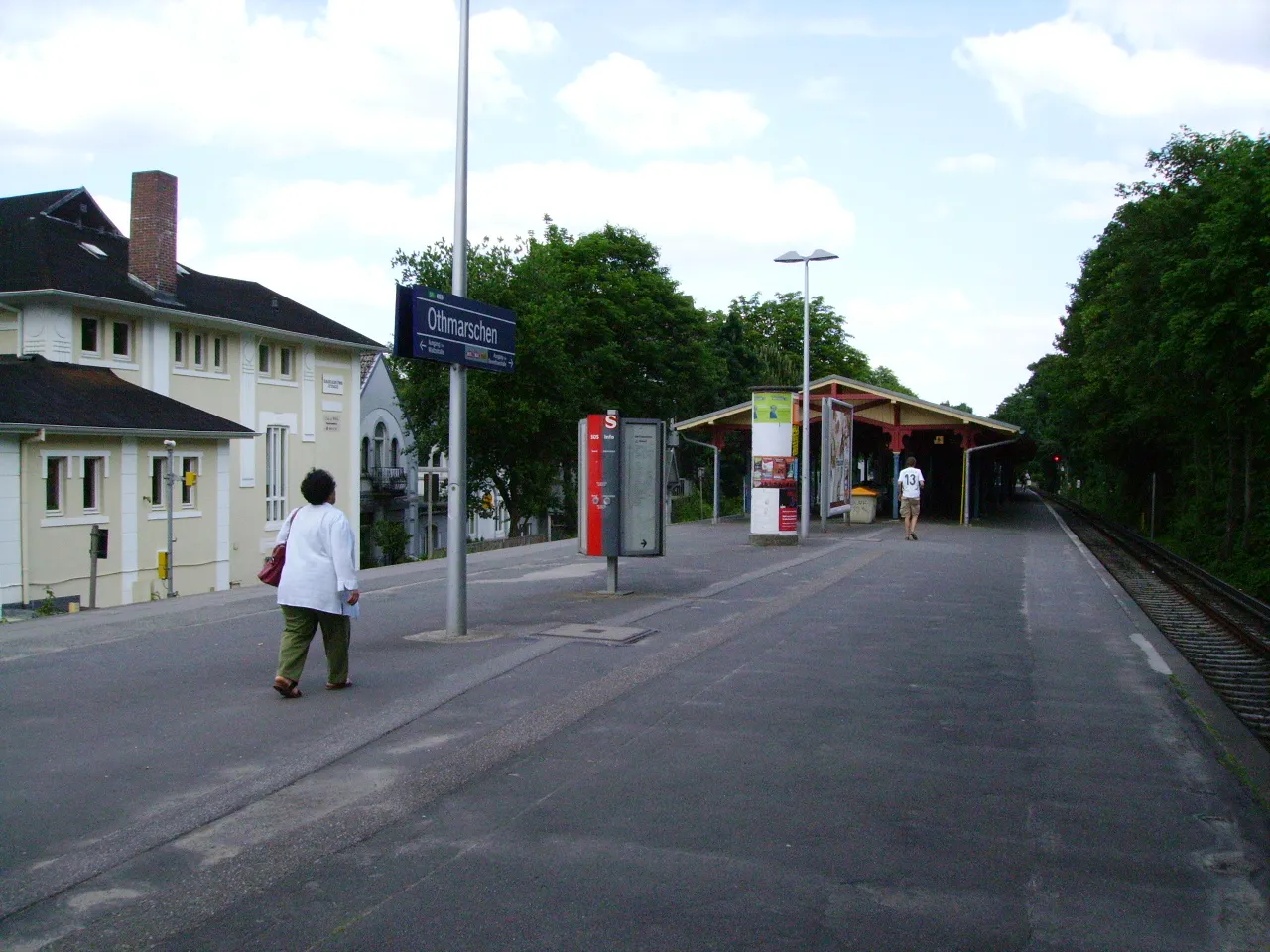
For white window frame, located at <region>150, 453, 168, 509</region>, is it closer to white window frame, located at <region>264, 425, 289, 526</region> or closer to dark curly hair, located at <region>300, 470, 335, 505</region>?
white window frame, located at <region>264, 425, 289, 526</region>

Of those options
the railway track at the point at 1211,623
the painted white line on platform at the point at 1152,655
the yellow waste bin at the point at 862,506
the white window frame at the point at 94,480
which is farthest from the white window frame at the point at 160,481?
the painted white line on platform at the point at 1152,655

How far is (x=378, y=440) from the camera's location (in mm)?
54344

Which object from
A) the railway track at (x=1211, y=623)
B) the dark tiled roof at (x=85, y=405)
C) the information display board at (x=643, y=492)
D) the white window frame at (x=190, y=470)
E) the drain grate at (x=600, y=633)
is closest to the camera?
the drain grate at (x=600, y=633)

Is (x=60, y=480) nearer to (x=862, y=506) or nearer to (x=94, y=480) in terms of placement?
(x=94, y=480)

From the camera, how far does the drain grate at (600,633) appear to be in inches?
398

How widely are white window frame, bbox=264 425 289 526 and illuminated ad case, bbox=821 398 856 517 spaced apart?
18268 mm

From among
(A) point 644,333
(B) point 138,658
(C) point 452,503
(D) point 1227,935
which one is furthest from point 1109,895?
(A) point 644,333

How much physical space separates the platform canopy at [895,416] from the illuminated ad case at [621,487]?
60.9ft

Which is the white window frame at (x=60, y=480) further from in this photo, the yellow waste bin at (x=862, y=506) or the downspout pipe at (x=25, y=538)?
the yellow waste bin at (x=862, y=506)

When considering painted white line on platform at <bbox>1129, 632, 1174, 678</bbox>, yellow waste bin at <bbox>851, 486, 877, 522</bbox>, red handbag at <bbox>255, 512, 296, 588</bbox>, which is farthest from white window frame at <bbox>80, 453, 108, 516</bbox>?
painted white line on platform at <bbox>1129, 632, 1174, 678</bbox>

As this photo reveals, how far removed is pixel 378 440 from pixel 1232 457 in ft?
120

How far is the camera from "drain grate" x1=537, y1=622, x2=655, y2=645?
10.1 m

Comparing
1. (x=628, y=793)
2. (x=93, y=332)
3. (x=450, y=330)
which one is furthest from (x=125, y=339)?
(x=628, y=793)

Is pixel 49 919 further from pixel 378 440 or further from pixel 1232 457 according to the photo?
pixel 378 440
